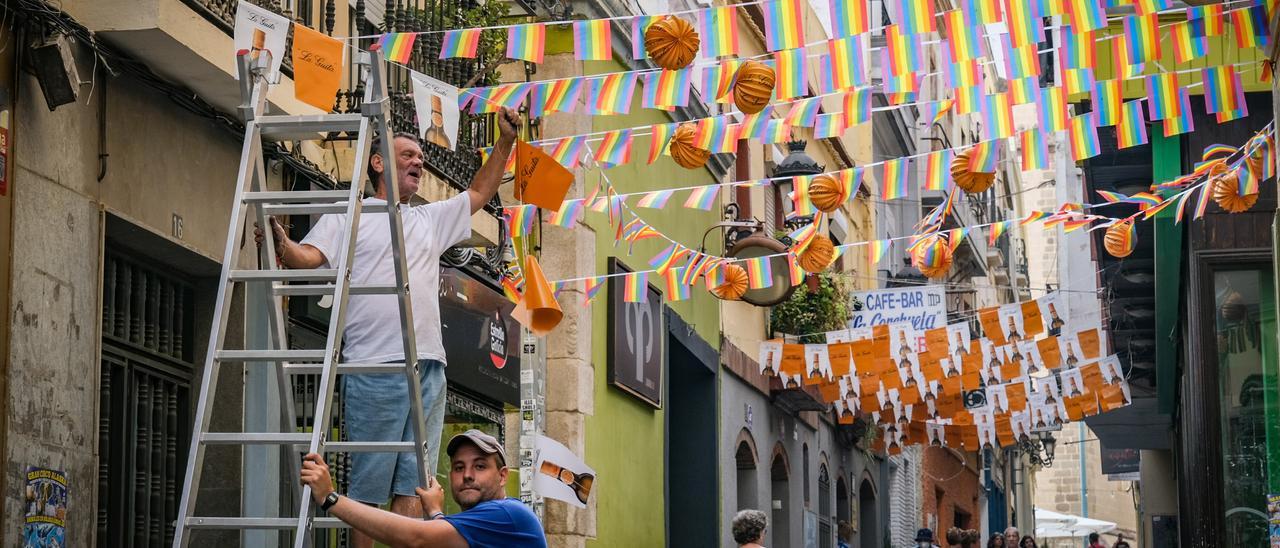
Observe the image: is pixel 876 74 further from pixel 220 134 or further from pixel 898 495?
pixel 220 134

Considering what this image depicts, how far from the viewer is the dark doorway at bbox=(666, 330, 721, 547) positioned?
18.5m

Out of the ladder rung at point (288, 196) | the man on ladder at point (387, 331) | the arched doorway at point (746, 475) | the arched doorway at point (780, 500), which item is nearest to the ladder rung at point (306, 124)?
the ladder rung at point (288, 196)

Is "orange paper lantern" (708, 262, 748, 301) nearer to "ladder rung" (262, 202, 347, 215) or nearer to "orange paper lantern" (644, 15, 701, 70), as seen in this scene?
"orange paper lantern" (644, 15, 701, 70)

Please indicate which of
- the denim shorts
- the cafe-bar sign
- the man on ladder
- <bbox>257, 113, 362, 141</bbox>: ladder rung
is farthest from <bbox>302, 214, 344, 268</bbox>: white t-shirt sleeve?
the cafe-bar sign

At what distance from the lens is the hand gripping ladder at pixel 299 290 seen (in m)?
5.61

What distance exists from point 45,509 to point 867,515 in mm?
22542

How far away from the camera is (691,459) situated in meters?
18.6

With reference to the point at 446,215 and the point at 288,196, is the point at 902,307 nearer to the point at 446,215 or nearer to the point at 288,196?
the point at 446,215

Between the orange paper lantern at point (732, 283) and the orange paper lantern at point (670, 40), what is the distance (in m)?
4.64

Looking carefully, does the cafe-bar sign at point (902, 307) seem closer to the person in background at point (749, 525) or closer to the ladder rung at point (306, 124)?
the person in background at point (749, 525)

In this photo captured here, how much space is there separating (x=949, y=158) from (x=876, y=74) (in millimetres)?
16143

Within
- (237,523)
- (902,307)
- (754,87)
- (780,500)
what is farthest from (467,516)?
(902,307)

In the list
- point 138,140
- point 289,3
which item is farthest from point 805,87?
point 138,140

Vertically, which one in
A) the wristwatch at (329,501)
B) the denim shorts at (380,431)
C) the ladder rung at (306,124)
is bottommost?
the wristwatch at (329,501)
